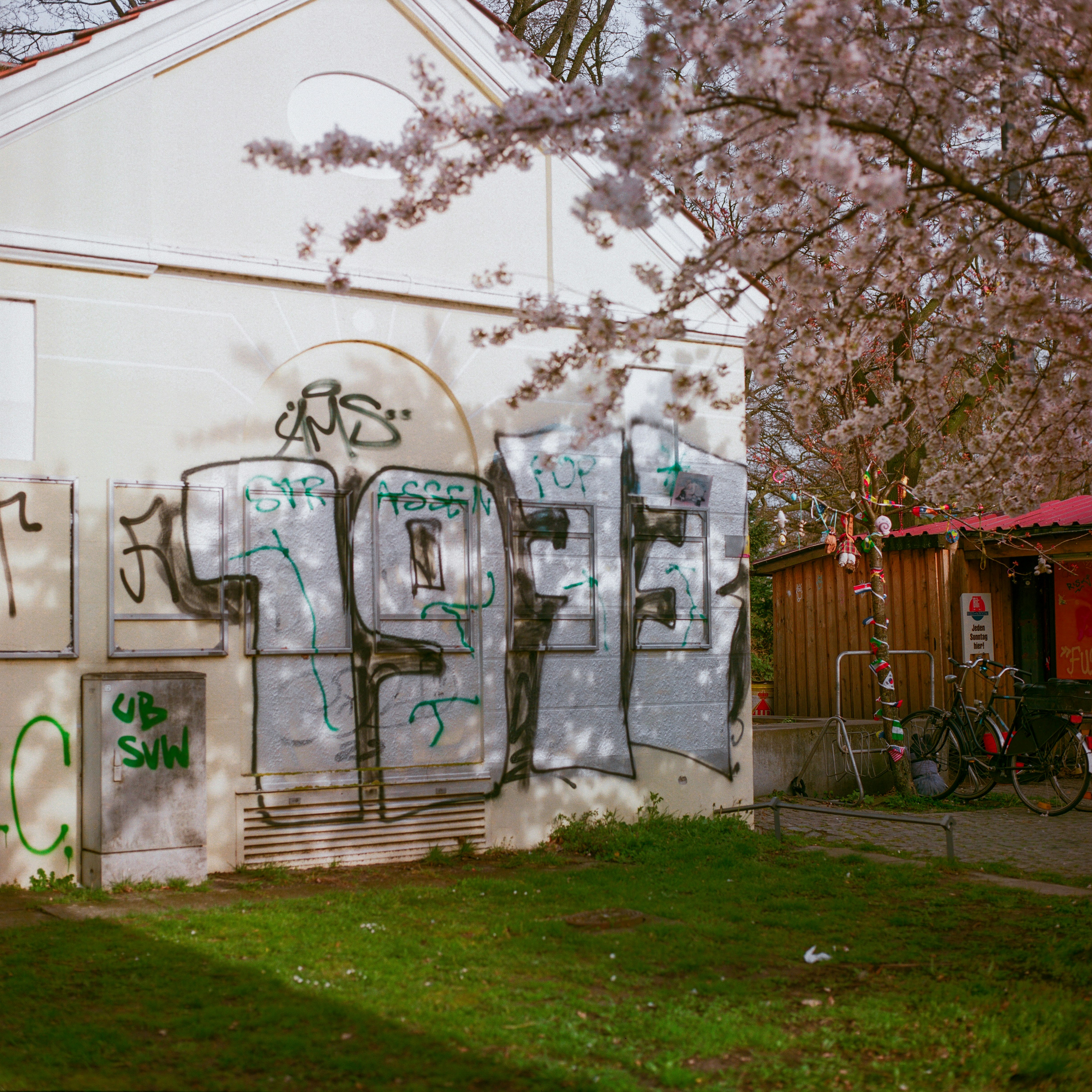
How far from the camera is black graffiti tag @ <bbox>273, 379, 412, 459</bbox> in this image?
9023 mm

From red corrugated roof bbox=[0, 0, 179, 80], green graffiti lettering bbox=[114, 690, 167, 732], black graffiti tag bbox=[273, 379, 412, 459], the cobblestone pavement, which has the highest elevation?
red corrugated roof bbox=[0, 0, 179, 80]

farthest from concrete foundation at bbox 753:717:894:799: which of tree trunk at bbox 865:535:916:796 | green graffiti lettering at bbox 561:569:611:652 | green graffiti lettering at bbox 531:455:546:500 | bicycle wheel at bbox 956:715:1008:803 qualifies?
green graffiti lettering at bbox 531:455:546:500

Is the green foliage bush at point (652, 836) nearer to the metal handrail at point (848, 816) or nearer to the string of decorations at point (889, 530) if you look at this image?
the metal handrail at point (848, 816)

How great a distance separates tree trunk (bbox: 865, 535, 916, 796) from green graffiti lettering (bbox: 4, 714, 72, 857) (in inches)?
316

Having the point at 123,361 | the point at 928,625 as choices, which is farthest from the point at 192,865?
the point at 928,625

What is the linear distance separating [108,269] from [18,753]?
10.6ft

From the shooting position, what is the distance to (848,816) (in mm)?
9461

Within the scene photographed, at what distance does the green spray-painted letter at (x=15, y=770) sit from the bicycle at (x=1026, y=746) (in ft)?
27.5

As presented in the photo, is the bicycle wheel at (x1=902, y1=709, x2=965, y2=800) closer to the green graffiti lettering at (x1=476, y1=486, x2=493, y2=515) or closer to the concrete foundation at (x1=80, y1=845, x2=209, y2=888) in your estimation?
the green graffiti lettering at (x1=476, y1=486, x2=493, y2=515)

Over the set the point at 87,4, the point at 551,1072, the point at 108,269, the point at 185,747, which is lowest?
the point at 551,1072

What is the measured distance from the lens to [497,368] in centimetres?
991

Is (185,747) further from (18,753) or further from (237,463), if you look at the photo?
(237,463)

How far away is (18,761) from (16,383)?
7.92 ft

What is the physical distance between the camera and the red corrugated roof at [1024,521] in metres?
13.4
